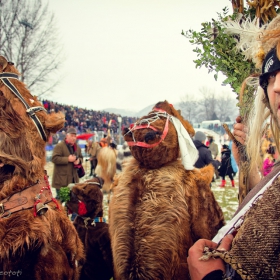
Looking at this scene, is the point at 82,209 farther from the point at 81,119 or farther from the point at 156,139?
the point at 81,119

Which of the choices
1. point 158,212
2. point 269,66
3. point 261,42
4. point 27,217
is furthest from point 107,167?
point 269,66

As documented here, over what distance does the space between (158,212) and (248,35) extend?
1.43 m

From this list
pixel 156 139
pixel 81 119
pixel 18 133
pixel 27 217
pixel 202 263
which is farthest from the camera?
pixel 81 119

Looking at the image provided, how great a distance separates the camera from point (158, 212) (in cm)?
211

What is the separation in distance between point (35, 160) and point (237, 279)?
1.30 metres

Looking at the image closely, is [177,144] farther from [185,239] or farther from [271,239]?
[271,239]

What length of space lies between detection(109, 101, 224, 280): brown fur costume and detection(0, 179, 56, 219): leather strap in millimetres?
752

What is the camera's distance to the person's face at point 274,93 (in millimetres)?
946

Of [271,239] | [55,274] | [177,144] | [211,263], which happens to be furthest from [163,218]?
[271,239]

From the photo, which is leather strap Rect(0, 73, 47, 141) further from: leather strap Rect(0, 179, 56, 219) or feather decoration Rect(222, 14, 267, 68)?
feather decoration Rect(222, 14, 267, 68)

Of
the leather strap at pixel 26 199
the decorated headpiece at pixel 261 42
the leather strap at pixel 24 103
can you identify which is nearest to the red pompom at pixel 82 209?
the leather strap at pixel 26 199

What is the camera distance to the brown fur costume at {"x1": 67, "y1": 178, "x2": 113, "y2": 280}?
9.04ft

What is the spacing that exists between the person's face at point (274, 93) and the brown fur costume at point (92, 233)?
2.30 m

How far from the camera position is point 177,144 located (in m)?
2.52
